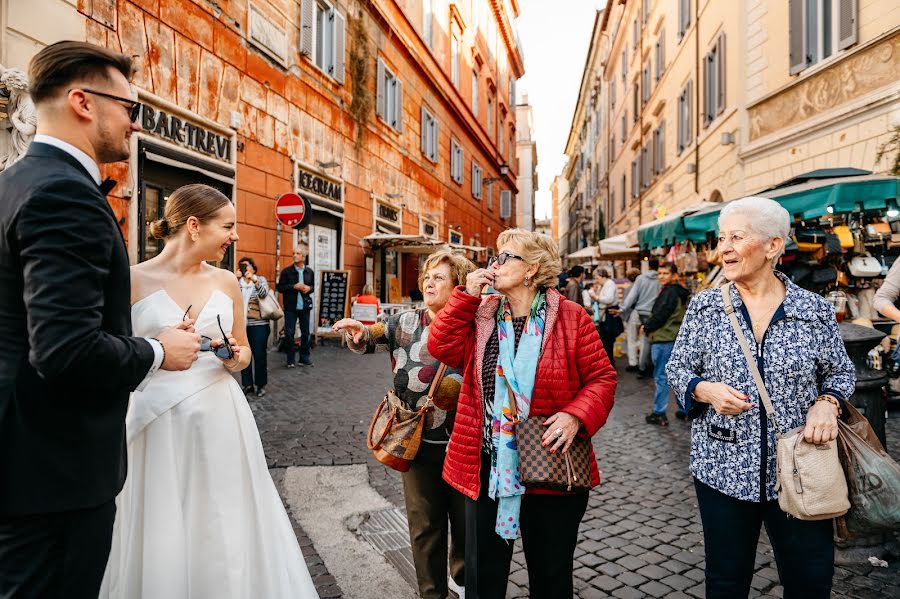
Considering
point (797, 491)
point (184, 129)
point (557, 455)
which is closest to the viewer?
point (797, 491)

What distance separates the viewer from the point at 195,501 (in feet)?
7.60

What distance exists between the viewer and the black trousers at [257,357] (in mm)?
7457

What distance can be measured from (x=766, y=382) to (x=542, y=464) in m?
0.87

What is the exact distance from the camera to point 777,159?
11242mm

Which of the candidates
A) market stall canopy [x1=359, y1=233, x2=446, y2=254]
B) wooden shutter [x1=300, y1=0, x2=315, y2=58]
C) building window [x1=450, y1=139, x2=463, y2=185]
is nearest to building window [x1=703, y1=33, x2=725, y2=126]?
market stall canopy [x1=359, y1=233, x2=446, y2=254]

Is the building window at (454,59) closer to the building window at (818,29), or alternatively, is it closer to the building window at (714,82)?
the building window at (714,82)

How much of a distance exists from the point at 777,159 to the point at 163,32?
34.7 feet

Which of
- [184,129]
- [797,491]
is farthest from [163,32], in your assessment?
[797,491]

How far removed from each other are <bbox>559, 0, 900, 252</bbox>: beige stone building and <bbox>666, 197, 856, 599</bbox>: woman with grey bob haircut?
792cm

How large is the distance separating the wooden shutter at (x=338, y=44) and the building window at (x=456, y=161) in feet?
33.8

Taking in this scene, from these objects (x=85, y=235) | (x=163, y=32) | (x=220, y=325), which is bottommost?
(x=220, y=325)

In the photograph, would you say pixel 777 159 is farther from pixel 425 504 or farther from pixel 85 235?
pixel 85 235

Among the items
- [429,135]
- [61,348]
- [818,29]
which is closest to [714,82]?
[818,29]

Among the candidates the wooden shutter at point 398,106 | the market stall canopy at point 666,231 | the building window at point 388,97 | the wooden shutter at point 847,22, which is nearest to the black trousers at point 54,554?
the market stall canopy at point 666,231
